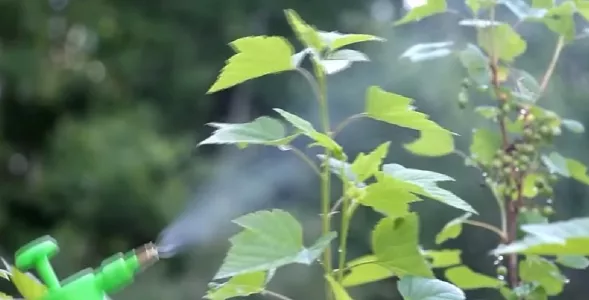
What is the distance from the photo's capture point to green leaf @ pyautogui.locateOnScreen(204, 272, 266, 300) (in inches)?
12.7

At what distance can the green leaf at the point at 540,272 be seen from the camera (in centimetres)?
43

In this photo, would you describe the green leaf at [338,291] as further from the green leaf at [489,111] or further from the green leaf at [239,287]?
the green leaf at [489,111]

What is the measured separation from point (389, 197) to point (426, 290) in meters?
0.04

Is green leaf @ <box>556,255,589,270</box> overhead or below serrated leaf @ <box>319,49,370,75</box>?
below

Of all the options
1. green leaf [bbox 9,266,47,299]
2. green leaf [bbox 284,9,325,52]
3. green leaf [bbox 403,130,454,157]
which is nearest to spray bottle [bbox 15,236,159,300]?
green leaf [bbox 9,266,47,299]

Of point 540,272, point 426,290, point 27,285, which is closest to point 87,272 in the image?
point 27,285

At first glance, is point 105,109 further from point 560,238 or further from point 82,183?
point 560,238

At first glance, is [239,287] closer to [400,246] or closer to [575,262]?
[400,246]

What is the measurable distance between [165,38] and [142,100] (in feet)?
0.50

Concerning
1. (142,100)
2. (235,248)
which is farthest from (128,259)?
(142,100)

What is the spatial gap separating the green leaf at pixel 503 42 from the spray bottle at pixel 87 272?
250 mm

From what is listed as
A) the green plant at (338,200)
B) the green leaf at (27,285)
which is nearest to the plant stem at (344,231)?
the green plant at (338,200)

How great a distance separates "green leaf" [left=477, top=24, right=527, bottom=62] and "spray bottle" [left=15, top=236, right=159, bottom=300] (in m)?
0.25

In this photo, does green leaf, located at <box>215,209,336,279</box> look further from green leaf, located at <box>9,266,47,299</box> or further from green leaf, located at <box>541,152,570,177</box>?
green leaf, located at <box>541,152,570,177</box>
